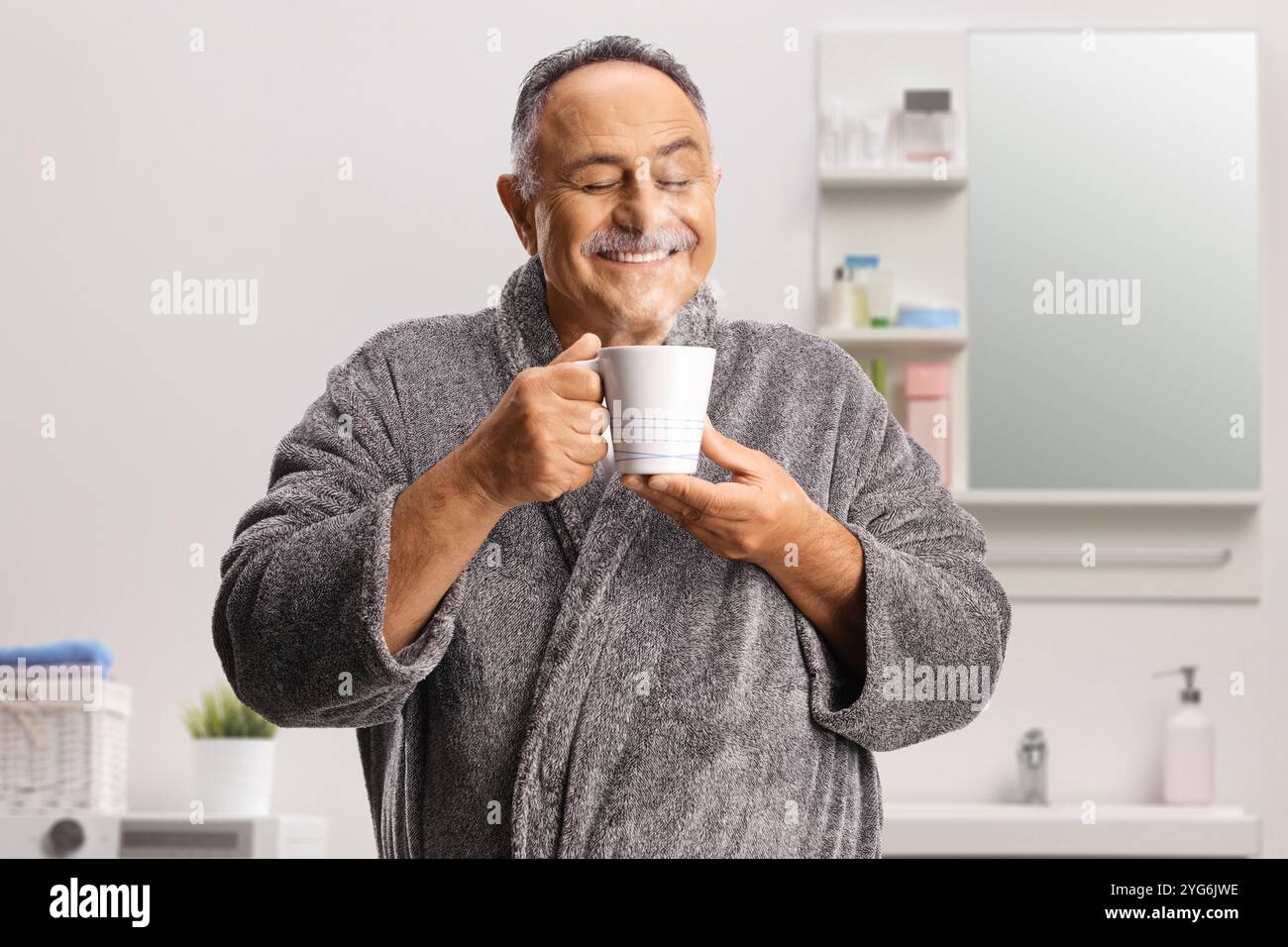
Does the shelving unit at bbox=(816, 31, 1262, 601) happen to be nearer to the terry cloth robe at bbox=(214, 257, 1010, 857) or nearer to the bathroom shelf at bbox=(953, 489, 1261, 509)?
the bathroom shelf at bbox=(953, 489, 1261, 509)

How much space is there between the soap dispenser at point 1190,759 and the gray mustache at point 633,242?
1.68 m

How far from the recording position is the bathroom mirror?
2.32 meters

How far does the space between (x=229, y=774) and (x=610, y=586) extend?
150 cm

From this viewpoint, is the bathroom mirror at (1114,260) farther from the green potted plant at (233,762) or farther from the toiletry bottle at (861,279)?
the green potted plant at (233,762)

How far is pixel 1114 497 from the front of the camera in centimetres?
230

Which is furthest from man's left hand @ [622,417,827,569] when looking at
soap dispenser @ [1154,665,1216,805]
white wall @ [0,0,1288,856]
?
soap dispenser @ [1154,665,1216,805]

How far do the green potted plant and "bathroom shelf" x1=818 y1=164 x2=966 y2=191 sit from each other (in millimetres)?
1259

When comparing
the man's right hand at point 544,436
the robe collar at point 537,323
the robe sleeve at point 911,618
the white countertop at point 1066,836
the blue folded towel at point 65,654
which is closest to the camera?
the man's right hand at point 544,436

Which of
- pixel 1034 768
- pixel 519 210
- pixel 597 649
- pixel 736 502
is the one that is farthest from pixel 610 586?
pixel 1034 768

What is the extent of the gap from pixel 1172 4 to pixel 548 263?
1.85 m

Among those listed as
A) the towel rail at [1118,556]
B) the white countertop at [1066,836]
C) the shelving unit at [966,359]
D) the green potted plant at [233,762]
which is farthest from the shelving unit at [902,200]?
the green potted plant at [233,762]

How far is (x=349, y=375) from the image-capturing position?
0.94 meters

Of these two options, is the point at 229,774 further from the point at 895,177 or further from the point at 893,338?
the point at 895,177

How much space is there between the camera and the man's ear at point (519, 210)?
3.17 feet
